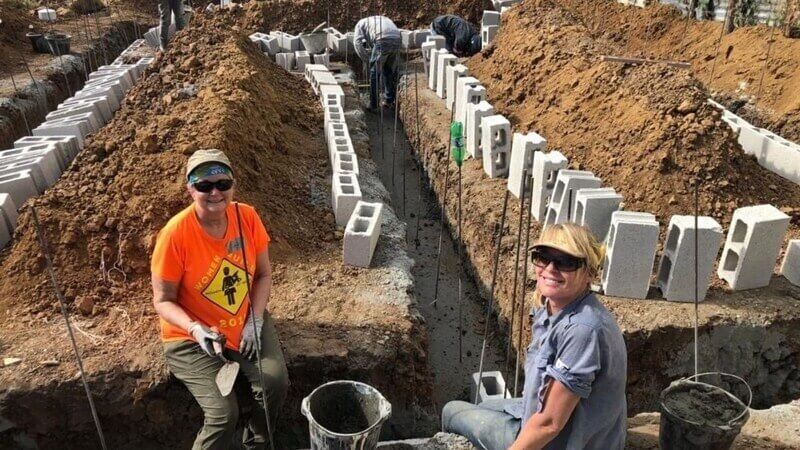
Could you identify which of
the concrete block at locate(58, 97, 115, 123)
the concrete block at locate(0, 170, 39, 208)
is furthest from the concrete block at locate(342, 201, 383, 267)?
the concrete block at locate(58, 97, 115, 123)

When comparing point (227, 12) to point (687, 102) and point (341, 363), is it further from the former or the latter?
point (341, 363)

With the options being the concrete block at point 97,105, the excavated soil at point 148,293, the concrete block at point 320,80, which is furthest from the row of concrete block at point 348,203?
the concrete block at point 97,105

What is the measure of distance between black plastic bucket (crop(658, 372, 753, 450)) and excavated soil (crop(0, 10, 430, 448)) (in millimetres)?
1595

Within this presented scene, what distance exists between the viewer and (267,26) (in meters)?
12.4

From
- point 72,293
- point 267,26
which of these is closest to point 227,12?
point 267,26

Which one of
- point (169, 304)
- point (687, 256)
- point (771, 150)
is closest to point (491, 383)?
point (687, 256)

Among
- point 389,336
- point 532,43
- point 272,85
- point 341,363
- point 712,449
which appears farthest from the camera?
point 532,43

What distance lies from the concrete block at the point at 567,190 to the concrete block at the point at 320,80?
4.62 meters

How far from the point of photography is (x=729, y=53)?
970 cm

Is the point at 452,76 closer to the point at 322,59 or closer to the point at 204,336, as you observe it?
the point at 322,59

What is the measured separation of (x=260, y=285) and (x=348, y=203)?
6.64 feet

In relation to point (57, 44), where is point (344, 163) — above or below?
below

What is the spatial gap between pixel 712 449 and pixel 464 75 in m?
6.40

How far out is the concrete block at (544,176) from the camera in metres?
5.25
